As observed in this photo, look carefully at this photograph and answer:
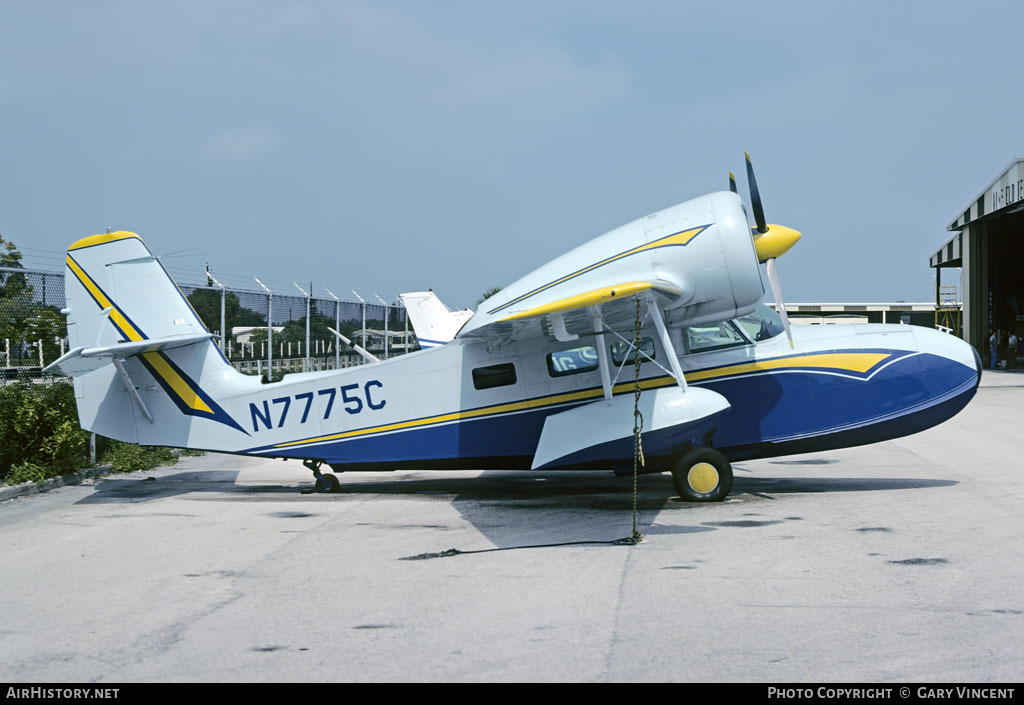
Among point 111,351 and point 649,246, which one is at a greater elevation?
point 649,246

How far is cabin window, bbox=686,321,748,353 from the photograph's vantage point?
1077cm

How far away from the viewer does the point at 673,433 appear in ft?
32.4

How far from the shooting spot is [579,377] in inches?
425

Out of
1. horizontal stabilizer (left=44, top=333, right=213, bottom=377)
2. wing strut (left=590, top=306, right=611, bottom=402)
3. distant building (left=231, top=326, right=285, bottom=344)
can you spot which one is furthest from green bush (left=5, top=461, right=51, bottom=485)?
wing strut (left=590, top=306, right=611, bottom=402)

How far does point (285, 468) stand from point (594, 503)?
6.00 m

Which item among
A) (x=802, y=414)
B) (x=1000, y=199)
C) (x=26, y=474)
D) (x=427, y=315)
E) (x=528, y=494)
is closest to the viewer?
(x=802, y=414)

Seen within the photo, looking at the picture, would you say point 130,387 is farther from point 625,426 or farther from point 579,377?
point 625,426

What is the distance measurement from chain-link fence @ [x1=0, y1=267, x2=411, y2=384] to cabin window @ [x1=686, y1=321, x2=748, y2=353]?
6.68m

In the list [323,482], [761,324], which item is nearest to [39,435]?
[323,482]

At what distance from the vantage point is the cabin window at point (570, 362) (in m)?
10.8

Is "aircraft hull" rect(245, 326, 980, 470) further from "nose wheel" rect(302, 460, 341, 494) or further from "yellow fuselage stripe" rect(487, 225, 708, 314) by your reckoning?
"yellow fuselage stripe" rect(487, 225, 708, 314)

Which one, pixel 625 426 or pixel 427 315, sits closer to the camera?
pixel 625 426

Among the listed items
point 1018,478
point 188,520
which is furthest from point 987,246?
point 188,520

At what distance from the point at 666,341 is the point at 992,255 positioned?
40592 millimetres
